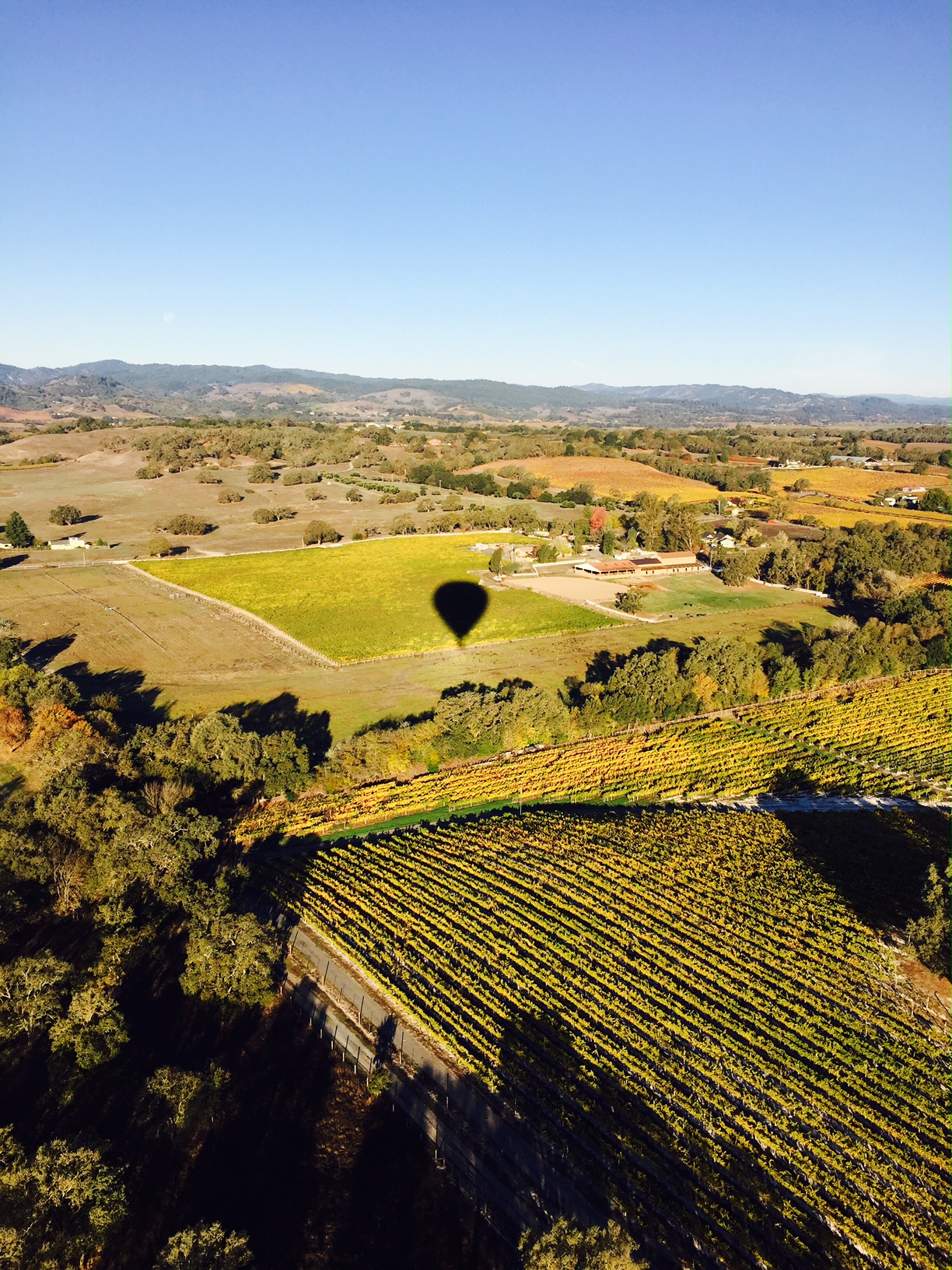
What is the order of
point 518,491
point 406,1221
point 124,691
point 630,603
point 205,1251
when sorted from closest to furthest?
point 205,1251 < point 406,1221 < point 124,691 < point 630,603 < point 518,491

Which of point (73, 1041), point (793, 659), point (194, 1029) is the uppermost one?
point (793, 659)

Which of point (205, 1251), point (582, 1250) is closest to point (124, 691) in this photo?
point (205, 1251)

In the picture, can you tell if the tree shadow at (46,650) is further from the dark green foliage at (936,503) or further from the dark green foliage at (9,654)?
the dark green foliage at (936,503)

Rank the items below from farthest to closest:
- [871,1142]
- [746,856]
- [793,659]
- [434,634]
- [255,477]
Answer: [255,477]
[434,634]
[793,659]
[746,856]
[871,1142]

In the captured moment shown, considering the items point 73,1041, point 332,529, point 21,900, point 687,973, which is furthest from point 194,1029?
point 332,529

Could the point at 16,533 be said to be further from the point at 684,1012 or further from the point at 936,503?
the point at 936,503

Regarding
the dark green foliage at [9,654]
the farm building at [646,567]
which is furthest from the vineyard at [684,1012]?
the farm building at [646,567]

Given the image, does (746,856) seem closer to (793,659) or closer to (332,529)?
(793,659)
